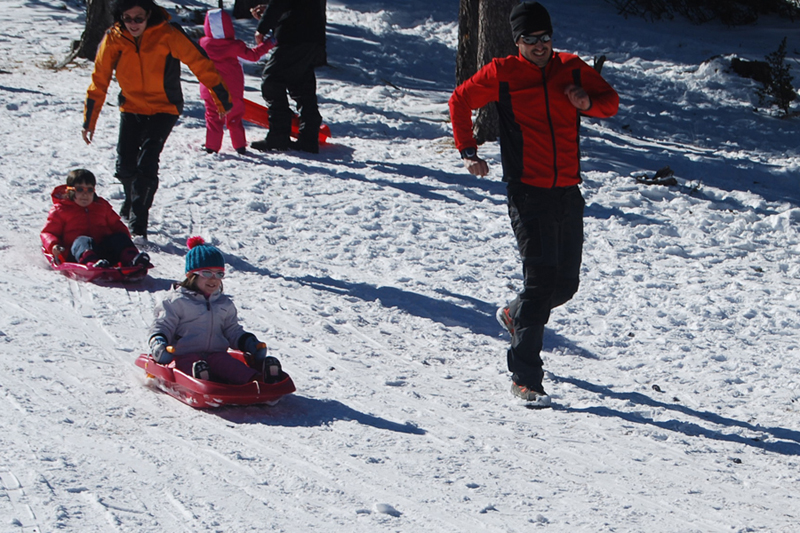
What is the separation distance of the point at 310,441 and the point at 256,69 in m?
11.2

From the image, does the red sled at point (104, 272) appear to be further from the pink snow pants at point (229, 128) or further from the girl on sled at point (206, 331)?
the pink snow pants at point (229, 128)

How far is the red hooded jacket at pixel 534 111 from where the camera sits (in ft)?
15.2

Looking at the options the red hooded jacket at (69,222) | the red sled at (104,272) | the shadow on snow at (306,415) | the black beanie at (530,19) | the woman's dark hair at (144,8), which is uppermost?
the black beanie at (530,19)

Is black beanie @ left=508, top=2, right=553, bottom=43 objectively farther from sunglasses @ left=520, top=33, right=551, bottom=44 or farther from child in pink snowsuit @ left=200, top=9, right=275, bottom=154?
child in pink snowsuit @ left=200, top=9, right=275, bottom=154

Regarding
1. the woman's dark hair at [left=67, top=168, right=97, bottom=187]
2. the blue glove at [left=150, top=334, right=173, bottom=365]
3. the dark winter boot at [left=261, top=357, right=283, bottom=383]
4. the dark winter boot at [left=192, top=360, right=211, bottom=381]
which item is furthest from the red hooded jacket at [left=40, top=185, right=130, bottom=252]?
the dark winter boot at [left=261, top=357, right=283, bottom=383]

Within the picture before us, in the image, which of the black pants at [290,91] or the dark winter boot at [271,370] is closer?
the dark winter boot at [271,370]

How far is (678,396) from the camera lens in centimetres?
513

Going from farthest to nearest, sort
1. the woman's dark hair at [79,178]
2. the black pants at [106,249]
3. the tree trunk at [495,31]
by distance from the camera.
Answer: the tree trunk at [495,31] → the woman's dark hair at [79,178] → the black pants at [106,249]

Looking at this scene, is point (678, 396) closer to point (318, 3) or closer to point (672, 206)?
point (672, 206)

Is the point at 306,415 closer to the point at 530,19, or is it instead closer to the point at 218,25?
the point at 530,19

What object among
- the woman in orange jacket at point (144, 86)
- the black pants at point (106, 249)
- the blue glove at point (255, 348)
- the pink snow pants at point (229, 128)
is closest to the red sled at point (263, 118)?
the pink snow pants at point (229, 128)

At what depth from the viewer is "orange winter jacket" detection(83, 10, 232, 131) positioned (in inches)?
269

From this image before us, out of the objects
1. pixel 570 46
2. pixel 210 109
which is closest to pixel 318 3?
pixel 210 109

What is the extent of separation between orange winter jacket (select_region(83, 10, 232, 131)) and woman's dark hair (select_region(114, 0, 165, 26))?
4cm
